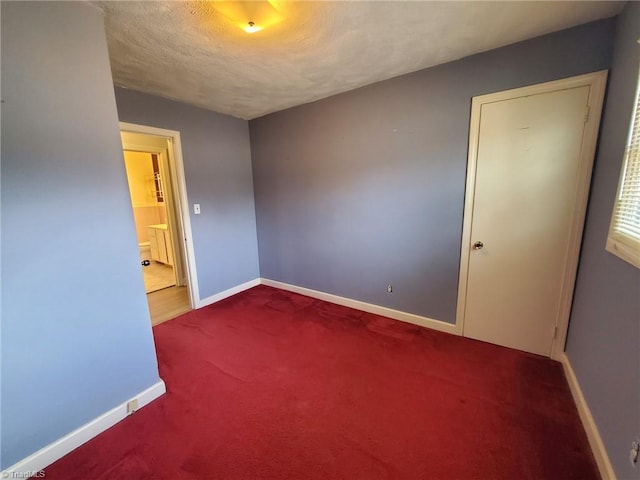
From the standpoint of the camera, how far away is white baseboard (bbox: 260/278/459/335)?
254 cm

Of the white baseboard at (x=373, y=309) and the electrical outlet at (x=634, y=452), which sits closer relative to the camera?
the electrical outlet at (x=634, y=452)

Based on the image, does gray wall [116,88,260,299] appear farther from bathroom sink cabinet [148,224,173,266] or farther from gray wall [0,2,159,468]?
bathroom sink cabinet [148,224,173,266]

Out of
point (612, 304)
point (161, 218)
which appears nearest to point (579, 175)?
point (612, 304)

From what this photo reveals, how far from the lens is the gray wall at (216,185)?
2.86 metres

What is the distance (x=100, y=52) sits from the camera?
1.43 m

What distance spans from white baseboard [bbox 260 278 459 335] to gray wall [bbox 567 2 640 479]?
0.92 metres

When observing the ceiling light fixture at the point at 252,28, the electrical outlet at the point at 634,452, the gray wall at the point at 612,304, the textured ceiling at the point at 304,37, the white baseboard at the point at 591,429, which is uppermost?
the textured ceiling at the point at 304,37

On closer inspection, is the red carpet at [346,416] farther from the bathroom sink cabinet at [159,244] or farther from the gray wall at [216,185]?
the bathroom sink cabinet at [159,244]

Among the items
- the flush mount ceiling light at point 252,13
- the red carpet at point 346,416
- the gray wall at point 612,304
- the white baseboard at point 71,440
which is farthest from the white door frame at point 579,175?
the white baseboard at point 71,440

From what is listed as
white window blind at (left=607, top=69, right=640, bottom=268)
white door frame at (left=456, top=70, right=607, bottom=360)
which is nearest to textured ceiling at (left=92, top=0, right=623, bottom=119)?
white door frame at (left=456, top=70, right=607, bottom=360)

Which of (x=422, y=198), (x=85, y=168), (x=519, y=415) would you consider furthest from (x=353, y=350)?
(x=85, y=168)

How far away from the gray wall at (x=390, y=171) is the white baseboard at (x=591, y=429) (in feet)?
2.83

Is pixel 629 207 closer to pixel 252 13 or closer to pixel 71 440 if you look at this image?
pixel 252 13

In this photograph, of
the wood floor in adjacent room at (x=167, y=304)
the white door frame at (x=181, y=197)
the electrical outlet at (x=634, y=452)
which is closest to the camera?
the electrical outlet at (x=634, y=452)
